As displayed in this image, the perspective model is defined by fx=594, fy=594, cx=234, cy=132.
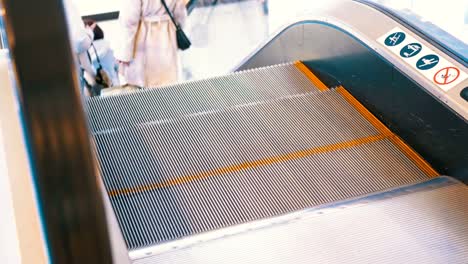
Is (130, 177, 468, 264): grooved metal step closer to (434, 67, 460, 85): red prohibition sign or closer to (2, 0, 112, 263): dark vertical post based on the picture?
(434, 67, 460, 85): red prohibition sign

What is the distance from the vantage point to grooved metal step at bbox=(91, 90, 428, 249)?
2.35m

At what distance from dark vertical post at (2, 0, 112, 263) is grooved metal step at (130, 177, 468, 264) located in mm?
940

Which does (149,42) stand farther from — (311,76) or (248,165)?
(248,165)

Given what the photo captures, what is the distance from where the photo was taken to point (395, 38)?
279 centimetres

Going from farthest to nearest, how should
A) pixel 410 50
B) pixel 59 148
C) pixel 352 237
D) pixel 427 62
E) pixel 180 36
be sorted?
pixel 180 36 → pixel 410 50 → pixel 427 62 → pixel 352 237 → pixel 59 148

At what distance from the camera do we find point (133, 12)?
592cm

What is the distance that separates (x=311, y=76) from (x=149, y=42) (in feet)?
9.43

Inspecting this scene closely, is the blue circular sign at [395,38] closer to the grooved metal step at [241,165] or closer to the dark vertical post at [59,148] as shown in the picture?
the grooved metal step at [241,165]

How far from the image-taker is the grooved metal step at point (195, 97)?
3500 millimetres

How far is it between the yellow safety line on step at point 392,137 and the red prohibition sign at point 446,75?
38cm

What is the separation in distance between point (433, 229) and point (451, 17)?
6.37m

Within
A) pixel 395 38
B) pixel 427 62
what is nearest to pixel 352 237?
pixel 427 62

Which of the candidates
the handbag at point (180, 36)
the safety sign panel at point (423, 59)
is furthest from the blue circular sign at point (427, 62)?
the handbag at point (180, 36)

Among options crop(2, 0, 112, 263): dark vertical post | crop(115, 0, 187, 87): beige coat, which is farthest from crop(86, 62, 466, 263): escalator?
crop(115, 0, 187, 87): beige coat
